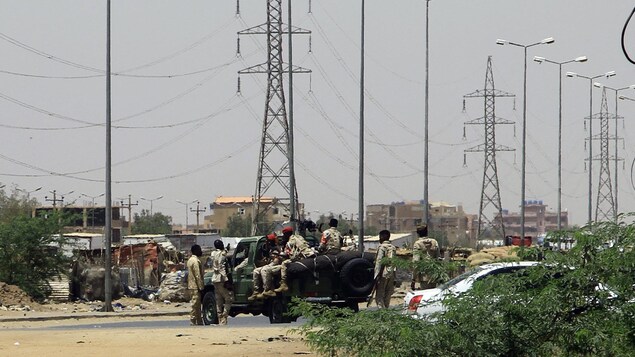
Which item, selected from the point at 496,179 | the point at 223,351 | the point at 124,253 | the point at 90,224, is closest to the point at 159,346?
the point at 223,351

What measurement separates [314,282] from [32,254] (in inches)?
774

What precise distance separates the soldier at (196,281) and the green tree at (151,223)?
13112 cm

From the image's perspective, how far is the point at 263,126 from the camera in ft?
204

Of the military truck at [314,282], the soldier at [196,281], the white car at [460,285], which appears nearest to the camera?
the white car at [460,285]

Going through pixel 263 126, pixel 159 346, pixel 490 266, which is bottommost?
pixel 159 346

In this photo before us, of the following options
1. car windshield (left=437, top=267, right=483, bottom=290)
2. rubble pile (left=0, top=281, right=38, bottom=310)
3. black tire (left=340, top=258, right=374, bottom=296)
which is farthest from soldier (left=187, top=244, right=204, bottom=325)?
rubble pile (left=0, top=281, right=38, bottom=310)

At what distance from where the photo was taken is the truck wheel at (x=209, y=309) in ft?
95.7

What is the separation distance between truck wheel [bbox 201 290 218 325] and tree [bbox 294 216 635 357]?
1488cm

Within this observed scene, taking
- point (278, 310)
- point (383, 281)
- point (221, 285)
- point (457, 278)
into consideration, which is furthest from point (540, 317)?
point (221, 285)

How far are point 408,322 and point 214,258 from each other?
1422 cm

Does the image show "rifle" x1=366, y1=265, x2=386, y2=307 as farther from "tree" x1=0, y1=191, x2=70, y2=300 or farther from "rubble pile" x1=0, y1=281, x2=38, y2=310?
"tree" x1=0, y1=191, x2=70, y2=300

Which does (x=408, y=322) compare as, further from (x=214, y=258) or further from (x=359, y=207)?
(x=359, y=207)

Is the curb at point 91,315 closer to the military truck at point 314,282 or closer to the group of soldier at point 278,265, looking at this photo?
the group of soldier at point 278,265

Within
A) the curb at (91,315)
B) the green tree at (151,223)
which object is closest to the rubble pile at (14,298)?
the curb at (91,315)
